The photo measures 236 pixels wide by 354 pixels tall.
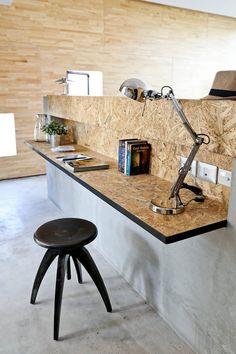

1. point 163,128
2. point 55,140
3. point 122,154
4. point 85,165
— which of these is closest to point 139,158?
point 122,154

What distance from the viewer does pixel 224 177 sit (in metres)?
1.59

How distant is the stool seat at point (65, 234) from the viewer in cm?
180

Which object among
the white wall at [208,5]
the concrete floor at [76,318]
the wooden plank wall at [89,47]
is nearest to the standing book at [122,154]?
the concrete floor at [76,318]

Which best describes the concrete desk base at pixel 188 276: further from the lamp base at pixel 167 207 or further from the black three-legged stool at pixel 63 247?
the black three-legged stool at pixel 63 247

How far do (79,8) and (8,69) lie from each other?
1.52 metres

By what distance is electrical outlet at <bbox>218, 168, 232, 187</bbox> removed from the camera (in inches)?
61.5

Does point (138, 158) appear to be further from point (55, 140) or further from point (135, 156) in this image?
point (55, 140)

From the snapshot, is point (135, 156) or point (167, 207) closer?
point (167, 207)

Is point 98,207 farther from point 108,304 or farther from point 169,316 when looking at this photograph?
point 169,316

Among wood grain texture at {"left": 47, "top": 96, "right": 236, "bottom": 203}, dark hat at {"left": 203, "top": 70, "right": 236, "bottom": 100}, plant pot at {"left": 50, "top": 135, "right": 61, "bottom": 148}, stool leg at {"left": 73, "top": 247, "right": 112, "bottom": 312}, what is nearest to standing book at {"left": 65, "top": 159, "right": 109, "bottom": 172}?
wood grain texture at {"left": 47, "top": 96, "right": 236, "bottom": 203}

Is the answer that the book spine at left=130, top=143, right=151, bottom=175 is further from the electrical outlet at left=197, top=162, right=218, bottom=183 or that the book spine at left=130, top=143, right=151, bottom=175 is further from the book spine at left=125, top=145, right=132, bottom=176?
the electrical outlet at left=197, top=162, right=218, bottom=183

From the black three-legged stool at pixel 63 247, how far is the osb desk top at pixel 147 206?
267 mm

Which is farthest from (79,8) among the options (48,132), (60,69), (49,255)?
(49,255)

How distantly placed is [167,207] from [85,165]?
106 cm
